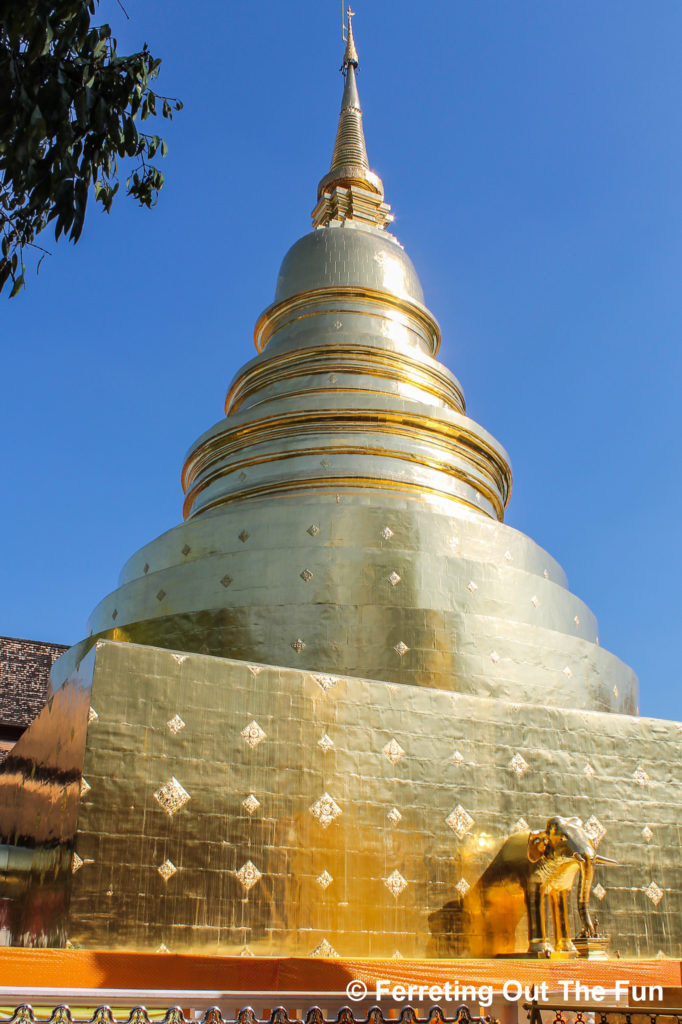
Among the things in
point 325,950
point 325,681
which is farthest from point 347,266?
point 325,950

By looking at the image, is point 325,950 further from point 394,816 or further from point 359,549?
point 359,549

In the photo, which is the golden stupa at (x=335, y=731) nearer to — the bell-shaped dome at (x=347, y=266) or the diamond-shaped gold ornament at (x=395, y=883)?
the diamond-shaped gold ornament at (x=395, y=883)

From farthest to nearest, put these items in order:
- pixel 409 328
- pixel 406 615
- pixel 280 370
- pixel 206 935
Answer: pixel 409 328 → pixel 280 370 → pixel 406 615 → pixel 206 935

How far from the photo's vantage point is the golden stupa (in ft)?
24.3

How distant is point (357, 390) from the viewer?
13.4m

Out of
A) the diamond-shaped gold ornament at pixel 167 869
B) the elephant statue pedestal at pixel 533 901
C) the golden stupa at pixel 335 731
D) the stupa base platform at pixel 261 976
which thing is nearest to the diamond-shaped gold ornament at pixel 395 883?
the golden stupa at pixel 335 731

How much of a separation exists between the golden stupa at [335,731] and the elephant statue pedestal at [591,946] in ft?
0.74

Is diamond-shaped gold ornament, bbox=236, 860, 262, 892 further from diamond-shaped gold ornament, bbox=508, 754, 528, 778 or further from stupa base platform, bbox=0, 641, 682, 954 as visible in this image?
diamond-shaped gold ornament, bbox=508, 754, 528, 778

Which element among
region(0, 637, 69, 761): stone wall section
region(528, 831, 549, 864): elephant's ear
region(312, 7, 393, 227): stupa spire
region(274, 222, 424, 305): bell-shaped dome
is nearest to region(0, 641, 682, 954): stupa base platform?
region(528, 831, 549, 864): elephant's ear

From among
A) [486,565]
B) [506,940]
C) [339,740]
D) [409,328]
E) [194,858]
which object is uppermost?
[409,328]

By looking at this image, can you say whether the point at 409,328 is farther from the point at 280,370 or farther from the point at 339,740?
the point at 339,740

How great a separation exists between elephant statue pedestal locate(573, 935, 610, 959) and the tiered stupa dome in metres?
2.78

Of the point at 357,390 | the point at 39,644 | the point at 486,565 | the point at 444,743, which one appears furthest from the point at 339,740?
the point at 39,644

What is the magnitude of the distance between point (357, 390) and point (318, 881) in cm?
744
